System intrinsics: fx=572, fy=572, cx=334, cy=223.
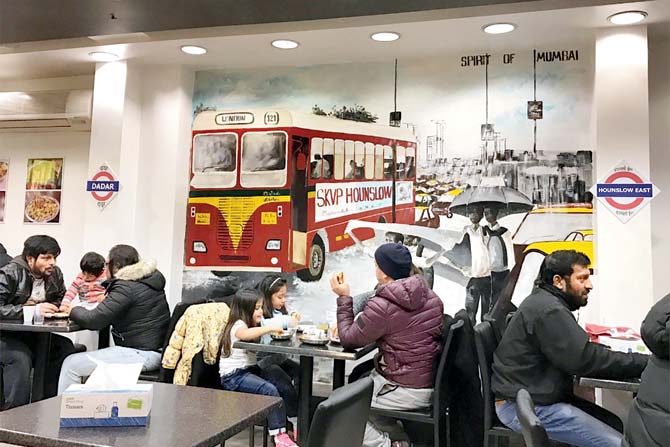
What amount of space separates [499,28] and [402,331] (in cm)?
223

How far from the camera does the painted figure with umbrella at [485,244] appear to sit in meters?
4.28

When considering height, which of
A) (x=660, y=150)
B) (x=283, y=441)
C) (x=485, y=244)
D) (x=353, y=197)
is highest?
(x=660, y=150)

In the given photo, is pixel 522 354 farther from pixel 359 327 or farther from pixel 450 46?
pixel 450 46

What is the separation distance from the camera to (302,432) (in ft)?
10.7

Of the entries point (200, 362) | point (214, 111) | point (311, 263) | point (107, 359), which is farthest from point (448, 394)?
point (214, 111)

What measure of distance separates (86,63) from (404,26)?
281 centimetres

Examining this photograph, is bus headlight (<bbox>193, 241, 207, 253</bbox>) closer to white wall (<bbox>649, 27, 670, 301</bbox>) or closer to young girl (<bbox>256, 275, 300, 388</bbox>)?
young girl (<bbox>256, 275, 300, 388</bbox>)

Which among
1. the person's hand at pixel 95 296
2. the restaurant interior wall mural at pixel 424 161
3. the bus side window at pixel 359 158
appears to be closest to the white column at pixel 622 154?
the restaurant interior wall mural at pixel 424 161

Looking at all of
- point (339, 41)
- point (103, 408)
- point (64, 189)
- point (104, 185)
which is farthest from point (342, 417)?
point (64, 189)

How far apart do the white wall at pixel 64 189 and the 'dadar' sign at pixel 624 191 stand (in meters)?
4.47

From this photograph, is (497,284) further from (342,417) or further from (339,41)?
(342,417)

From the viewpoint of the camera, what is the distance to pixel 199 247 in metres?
4.96

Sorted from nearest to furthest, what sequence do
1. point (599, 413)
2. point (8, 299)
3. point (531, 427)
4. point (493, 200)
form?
point (531, 427)
point (599, 413)
point (8, 299)
point (493, 200)

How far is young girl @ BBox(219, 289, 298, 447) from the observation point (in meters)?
3.35
